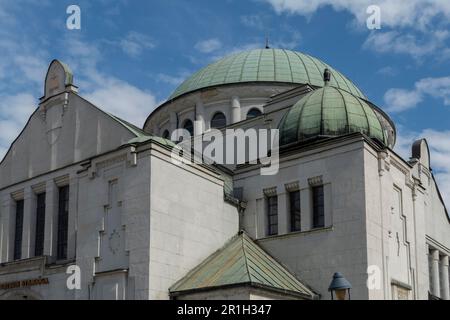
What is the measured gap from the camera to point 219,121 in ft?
139

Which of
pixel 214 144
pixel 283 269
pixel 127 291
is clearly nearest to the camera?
pixel 127 291

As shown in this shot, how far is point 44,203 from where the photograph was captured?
33.6 metres

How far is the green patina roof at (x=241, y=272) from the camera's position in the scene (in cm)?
2677

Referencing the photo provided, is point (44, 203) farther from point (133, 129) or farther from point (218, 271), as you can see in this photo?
point (218, 271)

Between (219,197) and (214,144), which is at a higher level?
(214,144)

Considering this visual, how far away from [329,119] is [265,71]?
1304cm

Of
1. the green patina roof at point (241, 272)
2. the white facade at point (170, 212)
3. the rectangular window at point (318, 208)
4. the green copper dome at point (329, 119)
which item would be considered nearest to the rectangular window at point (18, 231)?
the white facade at point (170, 212)

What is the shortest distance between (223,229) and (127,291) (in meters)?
5.60

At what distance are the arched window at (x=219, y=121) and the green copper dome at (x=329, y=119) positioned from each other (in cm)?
974

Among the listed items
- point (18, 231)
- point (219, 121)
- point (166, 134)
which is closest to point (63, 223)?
point (18, 231)

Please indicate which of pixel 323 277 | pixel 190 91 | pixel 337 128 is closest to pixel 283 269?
pixel 323 277

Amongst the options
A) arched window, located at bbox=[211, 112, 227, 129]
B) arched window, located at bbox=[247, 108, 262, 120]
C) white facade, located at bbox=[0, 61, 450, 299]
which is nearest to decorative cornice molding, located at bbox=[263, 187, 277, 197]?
white facade, located at bbox=[0, 61, 450, 299]

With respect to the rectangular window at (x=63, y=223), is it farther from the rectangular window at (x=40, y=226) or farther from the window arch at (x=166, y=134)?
the window arch at (x=166, y=134)

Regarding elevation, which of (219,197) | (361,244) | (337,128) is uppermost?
(337,128)
